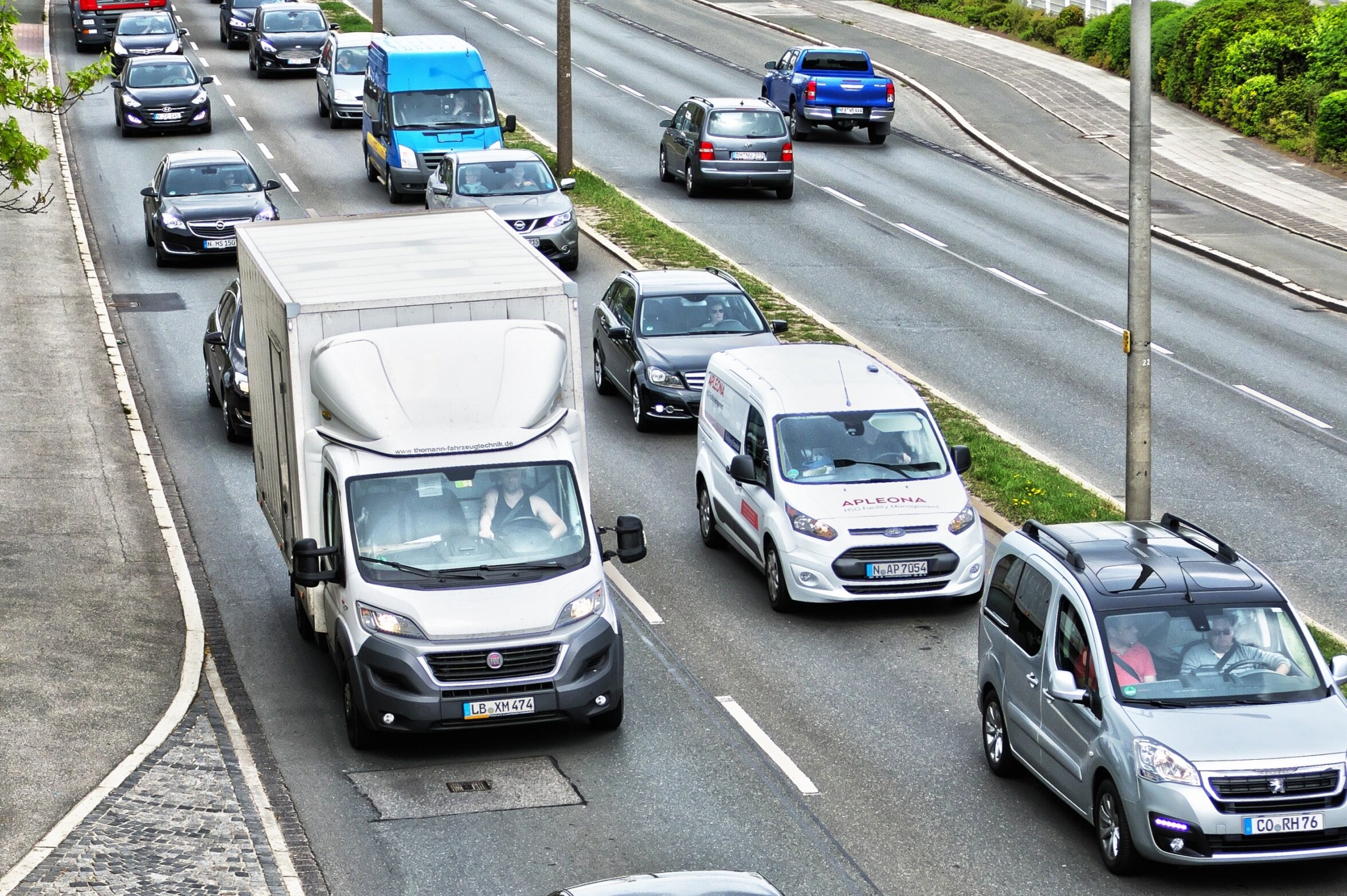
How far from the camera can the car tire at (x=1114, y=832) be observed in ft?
36.0

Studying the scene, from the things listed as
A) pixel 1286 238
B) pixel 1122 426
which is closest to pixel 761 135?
pixel 1286 238

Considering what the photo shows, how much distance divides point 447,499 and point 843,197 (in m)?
24.7

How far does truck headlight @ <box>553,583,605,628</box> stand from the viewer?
13117 millimetres

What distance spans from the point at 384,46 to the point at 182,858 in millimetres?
27051

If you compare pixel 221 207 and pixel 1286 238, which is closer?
pixel 221 207

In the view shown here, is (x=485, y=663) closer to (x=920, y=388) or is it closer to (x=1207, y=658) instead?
(x=1207, y=658)

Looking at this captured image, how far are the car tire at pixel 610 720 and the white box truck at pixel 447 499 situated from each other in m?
0.03

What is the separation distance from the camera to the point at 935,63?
5184 cm

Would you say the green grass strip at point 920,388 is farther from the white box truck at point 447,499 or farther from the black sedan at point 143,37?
the black sedan at point 143,37

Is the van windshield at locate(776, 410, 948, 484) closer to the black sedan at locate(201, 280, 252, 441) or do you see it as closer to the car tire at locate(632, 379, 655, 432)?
the car tire at locate(632, 379, 655, 432)

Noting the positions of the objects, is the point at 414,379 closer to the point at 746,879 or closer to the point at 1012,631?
the point at 1012,631

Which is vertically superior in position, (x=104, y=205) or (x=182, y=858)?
(x=182, y=858)

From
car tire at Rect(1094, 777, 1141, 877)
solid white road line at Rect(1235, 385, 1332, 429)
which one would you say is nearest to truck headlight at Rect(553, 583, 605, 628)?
car tire at Rect(1094, 777, 1141, 877)

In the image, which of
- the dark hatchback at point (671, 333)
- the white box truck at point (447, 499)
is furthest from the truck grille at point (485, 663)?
the dark hatchback at point (671, 333)
